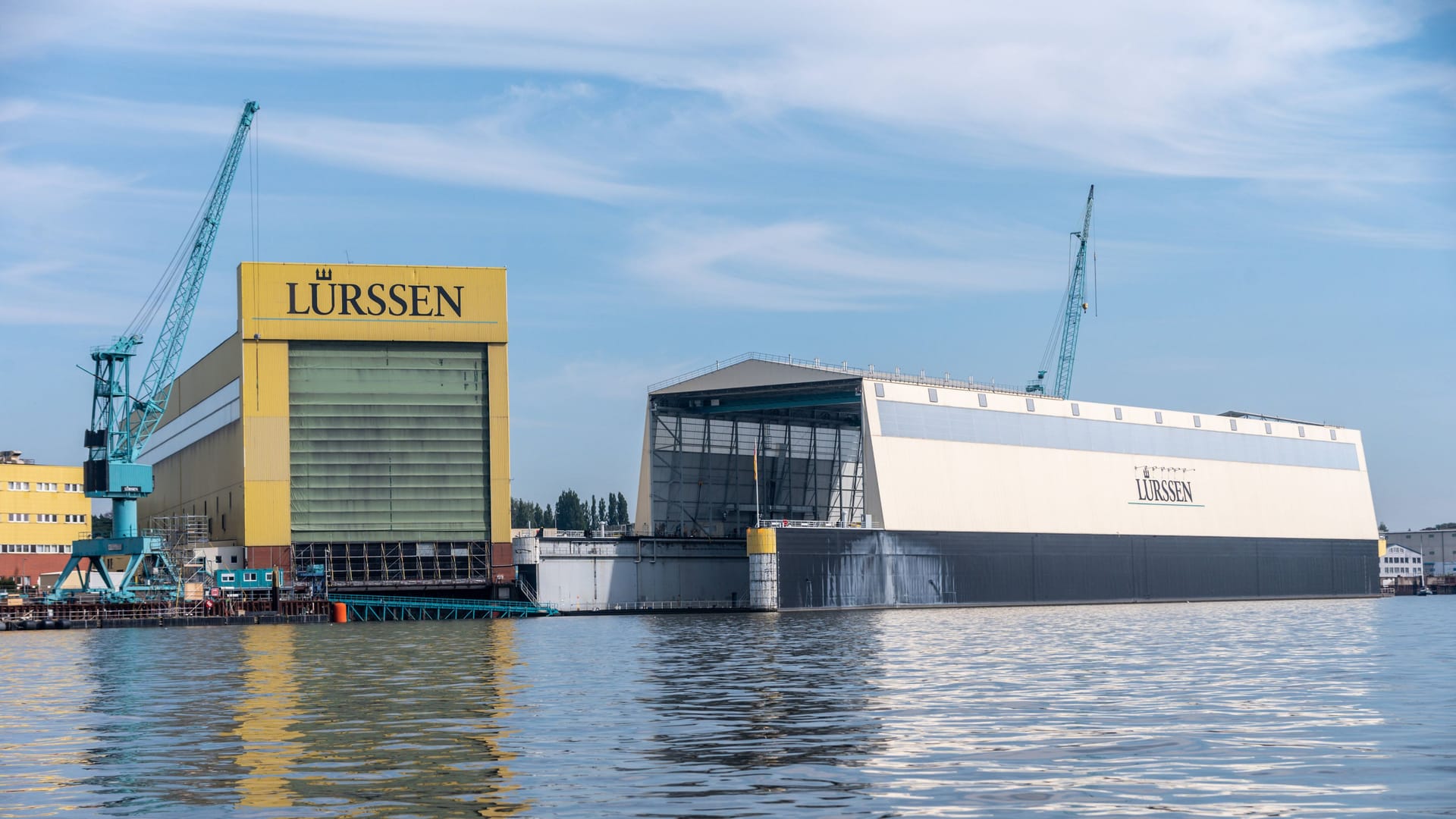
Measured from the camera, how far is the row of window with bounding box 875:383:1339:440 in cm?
10788

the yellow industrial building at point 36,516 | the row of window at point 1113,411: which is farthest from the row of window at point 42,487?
the row of window at point 1113,411

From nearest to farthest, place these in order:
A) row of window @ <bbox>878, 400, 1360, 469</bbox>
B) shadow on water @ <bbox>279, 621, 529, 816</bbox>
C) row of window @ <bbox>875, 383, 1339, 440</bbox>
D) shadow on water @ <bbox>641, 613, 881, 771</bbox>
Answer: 1. shadow on water @ <bbox>279, 621, 529, 816</bbox>
2. shadow on water @ <bbox>641, 613, 881, 771</bbox>
3. row of window @ <bbox>878, 400, 1360, 469</bbox>
4. row of window @ <bbox>875, 383, 1339, 440</bbox>

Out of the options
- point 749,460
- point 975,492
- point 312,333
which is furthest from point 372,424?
point 975,492

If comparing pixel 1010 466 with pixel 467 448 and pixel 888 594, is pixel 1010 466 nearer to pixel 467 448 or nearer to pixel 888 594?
pixel 888 594

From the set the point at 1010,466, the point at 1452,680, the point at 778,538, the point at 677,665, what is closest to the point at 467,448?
the point at 778,538

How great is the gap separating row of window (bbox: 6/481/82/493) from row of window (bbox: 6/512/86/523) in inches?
96.2

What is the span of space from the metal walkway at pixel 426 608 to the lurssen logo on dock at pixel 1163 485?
159 feet

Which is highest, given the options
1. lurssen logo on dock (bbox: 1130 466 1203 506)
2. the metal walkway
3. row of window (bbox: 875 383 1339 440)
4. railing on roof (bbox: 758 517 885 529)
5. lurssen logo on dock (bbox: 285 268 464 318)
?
lurssen logo on dock (bbox: 285 268 464 318)

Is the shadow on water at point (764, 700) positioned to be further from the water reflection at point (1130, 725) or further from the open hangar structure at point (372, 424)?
the open hangar structure at point (372, 424)

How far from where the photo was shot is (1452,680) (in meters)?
35.2

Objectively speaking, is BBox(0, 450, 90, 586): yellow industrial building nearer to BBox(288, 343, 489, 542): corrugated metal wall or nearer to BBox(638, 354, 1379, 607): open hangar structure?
BBox(288, 343, 489, 542): corrugated metal wall

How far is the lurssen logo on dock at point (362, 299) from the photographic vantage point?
106 metres

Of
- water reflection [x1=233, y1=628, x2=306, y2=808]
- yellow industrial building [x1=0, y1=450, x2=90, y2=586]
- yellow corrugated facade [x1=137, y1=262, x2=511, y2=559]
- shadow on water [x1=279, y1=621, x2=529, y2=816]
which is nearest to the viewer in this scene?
shadow on water [x1=279, y1=621, x2=529, y2=816]

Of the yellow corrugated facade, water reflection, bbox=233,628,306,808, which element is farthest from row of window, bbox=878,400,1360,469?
water reflection, bbox=233,628,306,808
